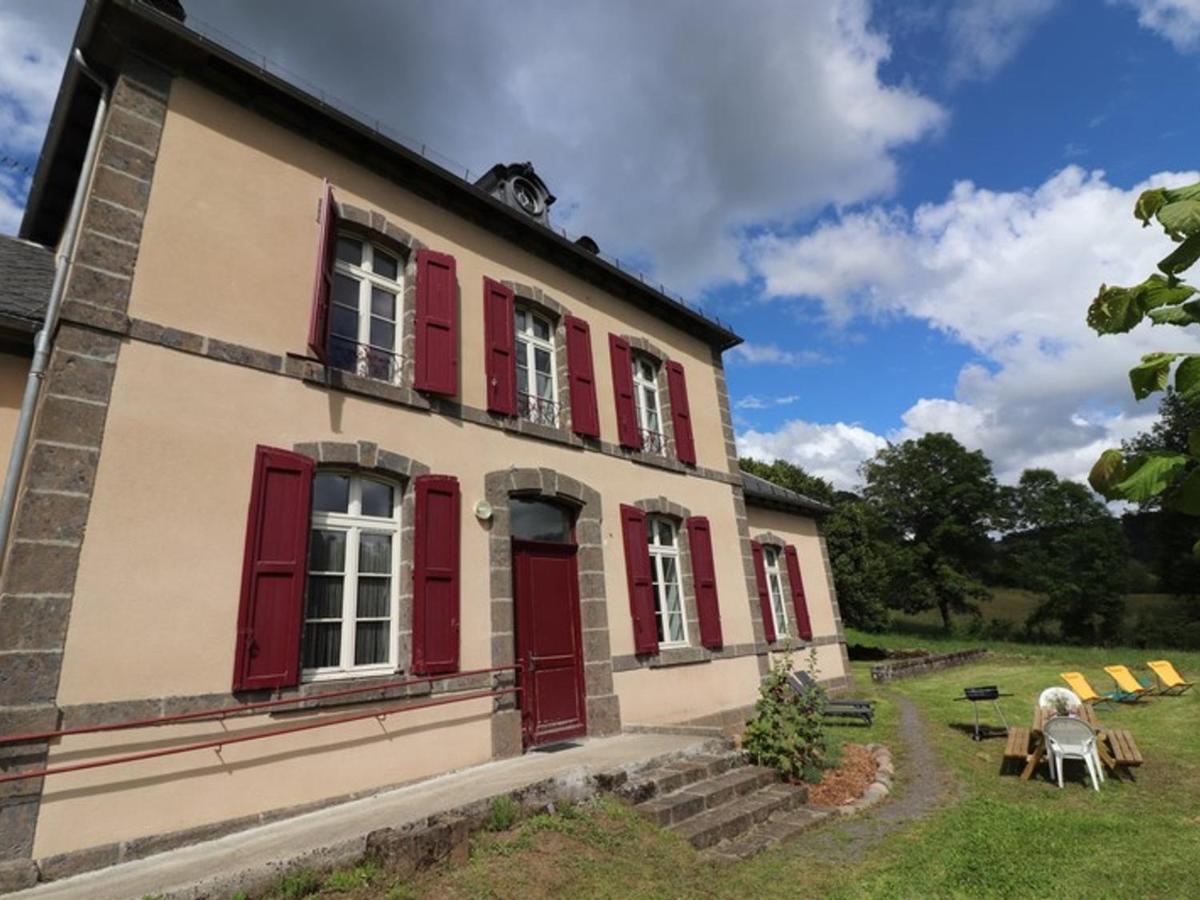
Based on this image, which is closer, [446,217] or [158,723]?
[158,723]

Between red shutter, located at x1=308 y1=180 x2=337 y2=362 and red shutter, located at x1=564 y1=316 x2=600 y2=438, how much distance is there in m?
3.17

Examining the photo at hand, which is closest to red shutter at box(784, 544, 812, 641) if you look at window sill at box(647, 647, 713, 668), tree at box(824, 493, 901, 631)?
window sill at box(647, 647, 713, 668)

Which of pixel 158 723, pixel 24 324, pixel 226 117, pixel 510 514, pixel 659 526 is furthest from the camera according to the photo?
pixel 659 526

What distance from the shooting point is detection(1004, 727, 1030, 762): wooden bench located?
6.59 metres

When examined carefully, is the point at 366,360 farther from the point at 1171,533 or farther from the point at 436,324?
the point at 1171,533

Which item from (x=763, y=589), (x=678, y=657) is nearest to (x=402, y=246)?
(x=678, y=657)

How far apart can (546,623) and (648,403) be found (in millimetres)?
4085

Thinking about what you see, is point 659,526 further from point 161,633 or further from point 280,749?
point 161,633

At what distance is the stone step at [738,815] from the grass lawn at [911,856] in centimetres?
33

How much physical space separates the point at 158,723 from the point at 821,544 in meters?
12.7

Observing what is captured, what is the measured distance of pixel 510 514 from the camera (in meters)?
7.13

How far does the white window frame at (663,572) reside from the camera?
865 centimetres

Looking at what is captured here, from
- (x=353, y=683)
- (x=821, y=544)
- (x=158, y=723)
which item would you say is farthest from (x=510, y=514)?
(x=821, y=544)

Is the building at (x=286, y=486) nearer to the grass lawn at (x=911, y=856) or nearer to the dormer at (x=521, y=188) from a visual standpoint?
the dormer at (x=521, y=188)
